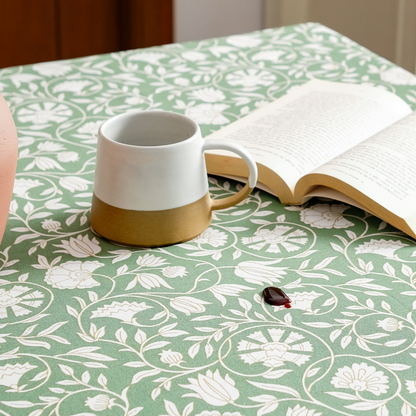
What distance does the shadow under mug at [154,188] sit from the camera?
0.66 metres

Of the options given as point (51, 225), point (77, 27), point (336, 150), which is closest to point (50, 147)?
point (51, 225)

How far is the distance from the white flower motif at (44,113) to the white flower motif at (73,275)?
42 centimetres

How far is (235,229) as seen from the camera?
2.47 ft

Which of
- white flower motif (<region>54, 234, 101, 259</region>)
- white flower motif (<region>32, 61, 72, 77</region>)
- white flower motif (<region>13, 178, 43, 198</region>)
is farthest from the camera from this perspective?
white flower motif (<region>32, 61, 72, 77</region>)

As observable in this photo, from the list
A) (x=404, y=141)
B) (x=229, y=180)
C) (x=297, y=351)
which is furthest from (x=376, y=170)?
(x=297, y=351)

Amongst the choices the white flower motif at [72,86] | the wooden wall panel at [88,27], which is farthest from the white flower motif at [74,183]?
the wooden wall panel at [88,27]

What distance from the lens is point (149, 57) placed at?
4.24ft

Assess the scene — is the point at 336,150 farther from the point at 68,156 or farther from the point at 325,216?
the point at 68,156

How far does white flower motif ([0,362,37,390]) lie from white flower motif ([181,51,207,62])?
0.88 metres

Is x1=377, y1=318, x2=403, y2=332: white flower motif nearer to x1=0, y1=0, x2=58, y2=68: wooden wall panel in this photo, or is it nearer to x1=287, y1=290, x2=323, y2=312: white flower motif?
x1=287, y1=290, x2=323, y2=312: white flower motif

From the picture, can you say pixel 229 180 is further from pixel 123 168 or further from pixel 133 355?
pixel 133 355

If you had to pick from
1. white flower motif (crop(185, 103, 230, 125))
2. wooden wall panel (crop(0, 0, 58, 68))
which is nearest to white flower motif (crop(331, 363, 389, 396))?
white flower motif (crop(185, 103, 230, 125))

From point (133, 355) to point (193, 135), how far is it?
0.85 ft

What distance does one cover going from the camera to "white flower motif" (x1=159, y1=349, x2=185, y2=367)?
0.54m
